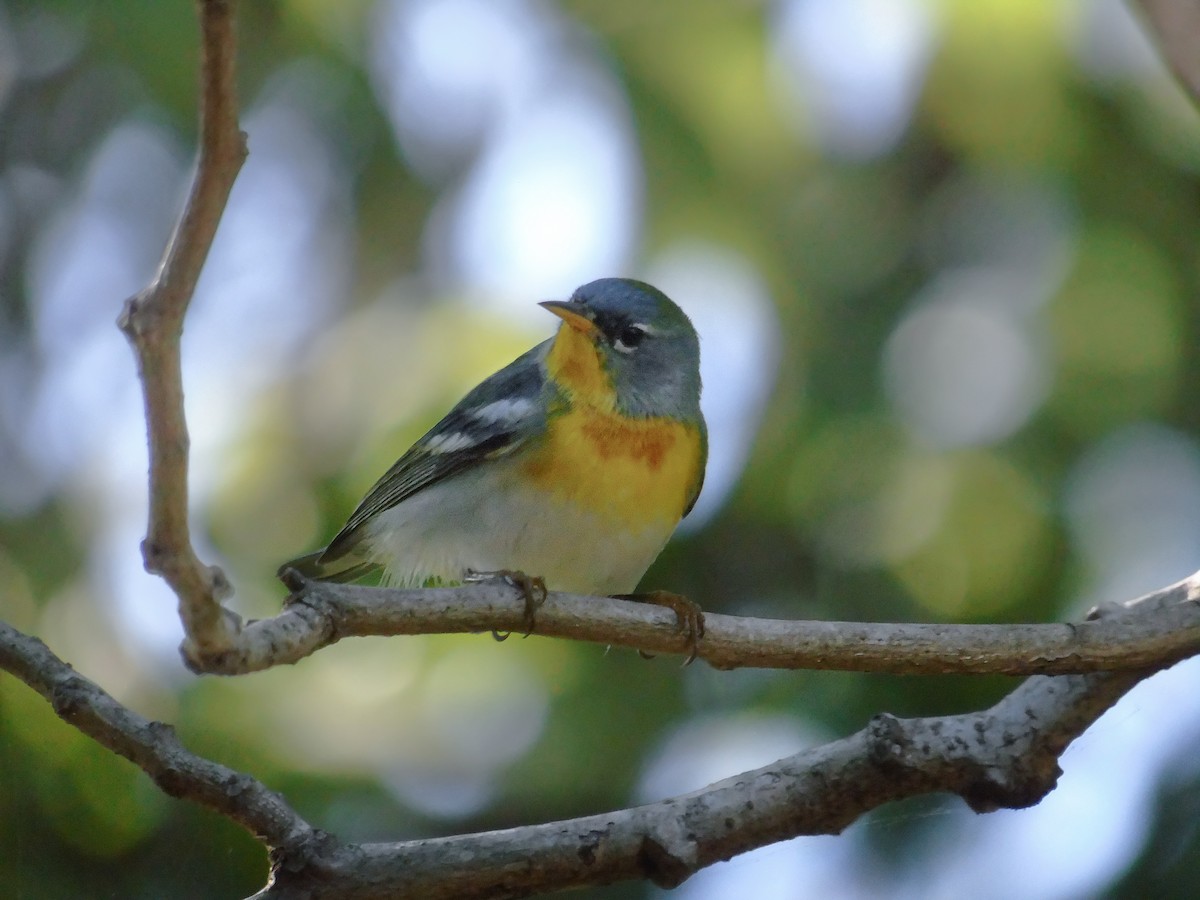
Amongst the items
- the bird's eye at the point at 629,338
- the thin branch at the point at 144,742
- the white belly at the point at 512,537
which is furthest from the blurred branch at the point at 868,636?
the bird's eye at the point at 629,338

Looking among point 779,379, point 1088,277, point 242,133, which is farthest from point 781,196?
point 242,133

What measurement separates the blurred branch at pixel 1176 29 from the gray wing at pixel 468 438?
8.42 ft

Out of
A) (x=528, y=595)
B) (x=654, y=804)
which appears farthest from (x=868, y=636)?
(x=528, y=595)

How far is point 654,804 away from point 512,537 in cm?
132

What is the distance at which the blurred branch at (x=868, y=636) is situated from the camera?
2.74 meters

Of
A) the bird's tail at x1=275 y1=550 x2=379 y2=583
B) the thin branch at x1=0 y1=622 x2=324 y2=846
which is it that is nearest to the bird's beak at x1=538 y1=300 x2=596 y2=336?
the bird's tail at x1=275 y1=550 x2=379 y2=583

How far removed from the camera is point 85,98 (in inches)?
188

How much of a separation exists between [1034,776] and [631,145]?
2844 millimetres

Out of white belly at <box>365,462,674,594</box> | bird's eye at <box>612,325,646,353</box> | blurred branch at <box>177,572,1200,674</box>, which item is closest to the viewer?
blurred branch at <box>177,572,1200,674</box>

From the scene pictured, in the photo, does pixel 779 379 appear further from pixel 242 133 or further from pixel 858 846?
pixel 242 133

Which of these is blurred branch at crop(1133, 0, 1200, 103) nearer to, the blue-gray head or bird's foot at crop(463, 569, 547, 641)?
bird's foot at crop(463, 569, 547, 641)

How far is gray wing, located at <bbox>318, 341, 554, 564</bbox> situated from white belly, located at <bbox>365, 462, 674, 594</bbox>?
0.05 metres

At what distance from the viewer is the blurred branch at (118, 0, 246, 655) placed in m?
1.59

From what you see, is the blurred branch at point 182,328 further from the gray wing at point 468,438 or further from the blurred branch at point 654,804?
the gray wing at point 468,438
